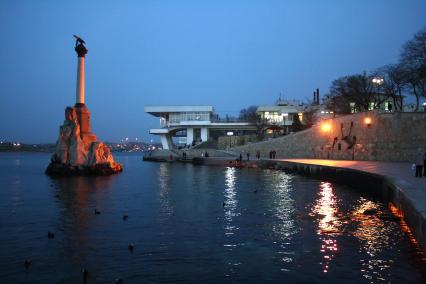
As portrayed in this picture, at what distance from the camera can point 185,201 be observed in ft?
81.5

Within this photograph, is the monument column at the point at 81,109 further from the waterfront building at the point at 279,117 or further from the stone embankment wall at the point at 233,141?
the waterfront building at the point at 279,117

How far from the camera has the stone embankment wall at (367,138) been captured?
4125 cm

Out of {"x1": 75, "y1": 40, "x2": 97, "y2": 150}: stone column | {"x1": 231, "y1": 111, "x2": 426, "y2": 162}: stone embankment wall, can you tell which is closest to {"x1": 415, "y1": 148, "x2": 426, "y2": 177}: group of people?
{"x1": 231, "y1": 111, "x2": 426, "y2": 162}: stone embankment wall

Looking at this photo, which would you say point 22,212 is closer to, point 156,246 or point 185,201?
point 185,201

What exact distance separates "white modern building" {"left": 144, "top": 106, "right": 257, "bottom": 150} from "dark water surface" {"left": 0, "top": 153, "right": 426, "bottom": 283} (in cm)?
7346

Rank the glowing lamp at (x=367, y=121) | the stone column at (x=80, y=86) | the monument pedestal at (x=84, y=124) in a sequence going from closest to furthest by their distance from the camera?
the glowing lamp at (x=367, y=121), the monument pedestal at (x=84, y=124), the stone column at (x=80, y=86)

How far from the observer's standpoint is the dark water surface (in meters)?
11.2

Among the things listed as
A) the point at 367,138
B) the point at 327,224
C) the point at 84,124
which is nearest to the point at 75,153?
the point at 84,124

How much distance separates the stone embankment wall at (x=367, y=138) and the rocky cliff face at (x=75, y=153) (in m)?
24.4

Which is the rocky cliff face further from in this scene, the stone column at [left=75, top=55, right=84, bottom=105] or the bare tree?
the bare tree

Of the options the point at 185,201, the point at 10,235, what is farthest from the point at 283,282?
the point at 185,201

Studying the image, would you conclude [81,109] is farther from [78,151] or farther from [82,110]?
[78,151]

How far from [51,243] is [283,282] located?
7.73m

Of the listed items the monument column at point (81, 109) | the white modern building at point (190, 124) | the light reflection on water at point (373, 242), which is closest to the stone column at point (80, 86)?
the monument column at point (81, 109)
